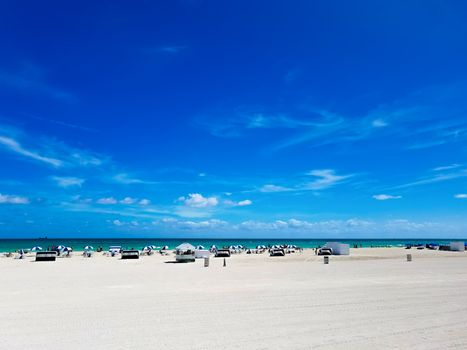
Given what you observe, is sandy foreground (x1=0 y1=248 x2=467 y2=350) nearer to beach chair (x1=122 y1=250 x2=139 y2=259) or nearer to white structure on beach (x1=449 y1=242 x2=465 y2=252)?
beach chair (x1=122 y1=250 x2=139 y2=259)

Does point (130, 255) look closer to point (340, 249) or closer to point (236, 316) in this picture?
point (340, 249)

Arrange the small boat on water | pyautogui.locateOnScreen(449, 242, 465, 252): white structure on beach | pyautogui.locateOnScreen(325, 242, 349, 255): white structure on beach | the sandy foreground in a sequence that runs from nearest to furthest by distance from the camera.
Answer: the sandy foreground → the small boat on water → pyautogui.locateOnScreen(325, 242, 349, 255): white structure on beach → pyautogui.locateOnScreen(449, 242, 465, 252): white structure on beach

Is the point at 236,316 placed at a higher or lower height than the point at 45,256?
lower

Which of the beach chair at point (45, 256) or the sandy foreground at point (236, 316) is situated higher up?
the beach chair at point (45, 256)

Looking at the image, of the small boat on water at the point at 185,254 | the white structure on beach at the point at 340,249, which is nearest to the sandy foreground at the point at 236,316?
the small boat on water at the point at 185,254

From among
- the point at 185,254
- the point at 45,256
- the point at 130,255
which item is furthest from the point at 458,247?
the point at 45,256

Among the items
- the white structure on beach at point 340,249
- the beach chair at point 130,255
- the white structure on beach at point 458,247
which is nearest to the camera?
the beach chair at point 130,255

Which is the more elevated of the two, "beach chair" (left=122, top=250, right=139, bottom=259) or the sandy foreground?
"beach chair" (left=122, top=250, right=139, bottom=259)

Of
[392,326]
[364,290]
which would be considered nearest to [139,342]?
[392,326]

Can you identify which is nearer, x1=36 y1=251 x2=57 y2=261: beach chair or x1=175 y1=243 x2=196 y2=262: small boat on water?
x1=175 y1=243 x2=196 y2=262: small boat on water

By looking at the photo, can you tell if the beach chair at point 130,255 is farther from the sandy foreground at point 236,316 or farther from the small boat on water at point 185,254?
the sandy foreground at point 236,316

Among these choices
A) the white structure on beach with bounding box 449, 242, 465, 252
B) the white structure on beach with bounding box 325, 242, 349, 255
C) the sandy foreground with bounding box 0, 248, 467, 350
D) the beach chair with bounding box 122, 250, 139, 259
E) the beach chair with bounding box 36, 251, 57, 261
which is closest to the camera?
the sandy foreground with bounding box 0, 248, 467, 350

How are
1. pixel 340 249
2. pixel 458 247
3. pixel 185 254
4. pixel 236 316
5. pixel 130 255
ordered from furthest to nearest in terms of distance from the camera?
pixel 458 247 < pixel 340 249 < pixel 130 255 < pixel 185 254 < pixel 236 316

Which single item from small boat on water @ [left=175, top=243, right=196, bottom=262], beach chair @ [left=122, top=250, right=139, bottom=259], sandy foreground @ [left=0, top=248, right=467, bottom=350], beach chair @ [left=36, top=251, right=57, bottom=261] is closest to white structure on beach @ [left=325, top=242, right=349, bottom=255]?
small boat on water @ [left=175, top=243, right=196, bottom=262]
